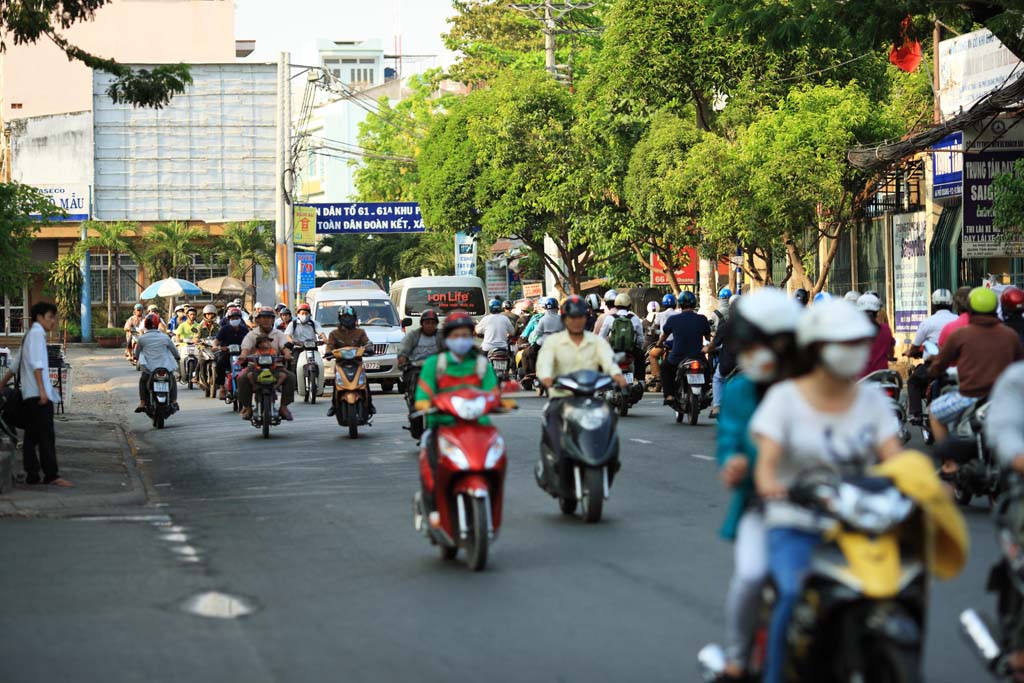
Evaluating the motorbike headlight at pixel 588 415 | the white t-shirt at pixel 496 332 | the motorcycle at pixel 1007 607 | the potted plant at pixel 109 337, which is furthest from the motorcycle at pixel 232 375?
the potted plant at pixel 109 337

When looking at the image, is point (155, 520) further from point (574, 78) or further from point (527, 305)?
point (574, 78)

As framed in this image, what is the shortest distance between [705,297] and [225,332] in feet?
54.5

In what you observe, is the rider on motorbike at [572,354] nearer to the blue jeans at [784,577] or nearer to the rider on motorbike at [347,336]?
the blue jeans at [784,577]

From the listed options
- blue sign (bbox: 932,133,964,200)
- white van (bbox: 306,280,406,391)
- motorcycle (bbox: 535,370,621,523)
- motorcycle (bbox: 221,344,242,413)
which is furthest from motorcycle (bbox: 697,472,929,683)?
blue sign (bbox: 932,133,964,200)

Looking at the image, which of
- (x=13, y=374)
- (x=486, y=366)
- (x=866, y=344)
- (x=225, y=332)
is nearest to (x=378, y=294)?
(x=225, y=332)

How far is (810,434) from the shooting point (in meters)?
5.34

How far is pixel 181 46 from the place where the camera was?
87.8 meters

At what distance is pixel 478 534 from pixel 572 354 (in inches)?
135

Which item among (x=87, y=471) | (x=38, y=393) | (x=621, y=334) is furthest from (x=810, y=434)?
(x=621, y=334)

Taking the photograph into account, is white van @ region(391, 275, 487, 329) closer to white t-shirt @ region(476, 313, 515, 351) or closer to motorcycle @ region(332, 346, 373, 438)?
white t-shirt @ region(476, 313, 515, 351)

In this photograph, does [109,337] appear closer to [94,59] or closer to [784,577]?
[94,59]

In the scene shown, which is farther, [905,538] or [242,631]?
[242,631]

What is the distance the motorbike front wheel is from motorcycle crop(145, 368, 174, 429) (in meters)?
14.3

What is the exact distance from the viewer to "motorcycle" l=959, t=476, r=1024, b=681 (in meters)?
5.98
